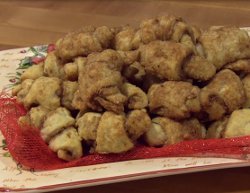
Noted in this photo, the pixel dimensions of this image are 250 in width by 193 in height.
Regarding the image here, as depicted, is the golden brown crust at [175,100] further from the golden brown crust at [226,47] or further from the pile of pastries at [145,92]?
the golden brown crust at [226,47]

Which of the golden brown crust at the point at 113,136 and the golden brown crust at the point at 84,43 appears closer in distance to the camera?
the golden brown crust at the point at 113,136

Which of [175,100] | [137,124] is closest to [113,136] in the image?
[137,124]

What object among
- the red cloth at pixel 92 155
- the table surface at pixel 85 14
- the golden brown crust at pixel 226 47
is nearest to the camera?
the red cloth at pixel 92 155

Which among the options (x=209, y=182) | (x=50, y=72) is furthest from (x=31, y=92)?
(x=209, y=182)

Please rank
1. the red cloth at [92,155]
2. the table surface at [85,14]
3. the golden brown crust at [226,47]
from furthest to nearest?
1. the table surface at [85,14]
2. the golden brown crust at [226,47]
3. the red cloth at [92,155]

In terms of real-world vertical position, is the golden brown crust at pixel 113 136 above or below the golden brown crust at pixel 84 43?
below

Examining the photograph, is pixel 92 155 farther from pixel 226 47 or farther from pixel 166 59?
pixel 226 47

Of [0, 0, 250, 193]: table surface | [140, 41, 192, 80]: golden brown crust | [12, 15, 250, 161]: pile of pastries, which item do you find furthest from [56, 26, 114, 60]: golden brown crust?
[0, 0, 250, 193]: table surface

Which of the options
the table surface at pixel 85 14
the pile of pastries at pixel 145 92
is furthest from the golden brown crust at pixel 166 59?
the table surface at pixel 85 14
